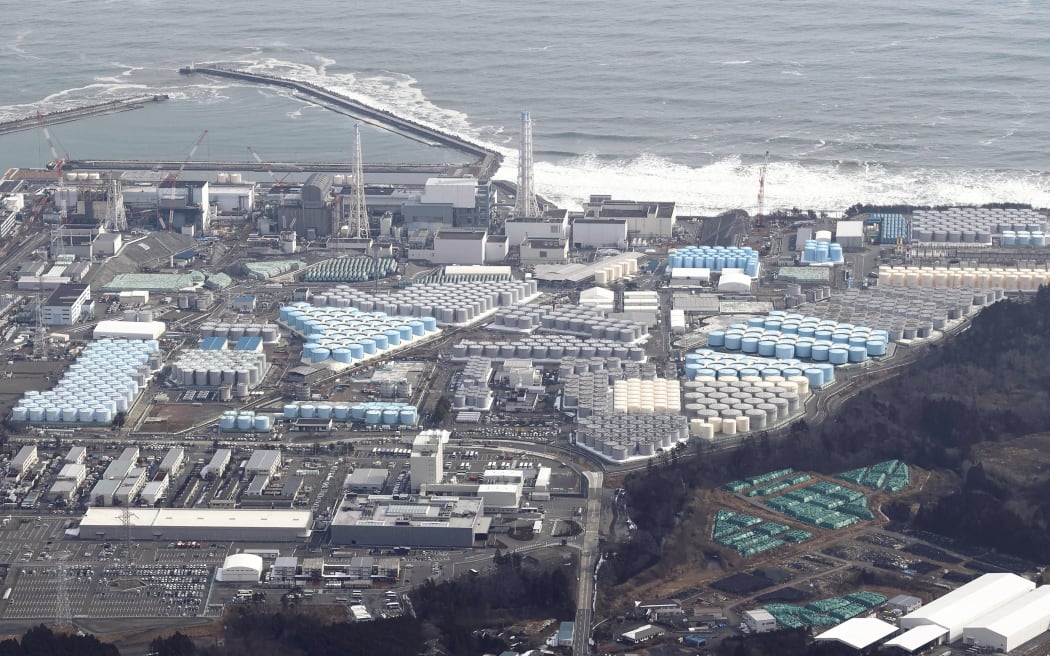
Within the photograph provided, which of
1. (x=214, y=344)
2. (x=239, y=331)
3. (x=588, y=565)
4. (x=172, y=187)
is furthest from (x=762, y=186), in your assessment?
(x=588, y=565)

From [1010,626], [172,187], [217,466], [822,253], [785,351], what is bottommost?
[1010,626]

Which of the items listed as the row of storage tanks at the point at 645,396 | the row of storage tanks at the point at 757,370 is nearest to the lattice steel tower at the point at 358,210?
the row of storage tanks at the point at 757,370

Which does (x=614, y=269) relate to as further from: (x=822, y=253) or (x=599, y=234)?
(x=822, y=253)

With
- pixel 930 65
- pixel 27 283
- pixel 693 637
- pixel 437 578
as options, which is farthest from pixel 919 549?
pixel 930 65

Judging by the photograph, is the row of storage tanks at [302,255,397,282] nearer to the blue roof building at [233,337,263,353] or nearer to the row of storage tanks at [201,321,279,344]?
the row of storage tanks at [201,321,279,344]

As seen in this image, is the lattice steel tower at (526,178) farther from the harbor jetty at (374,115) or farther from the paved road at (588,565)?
the paved road at (588,565)

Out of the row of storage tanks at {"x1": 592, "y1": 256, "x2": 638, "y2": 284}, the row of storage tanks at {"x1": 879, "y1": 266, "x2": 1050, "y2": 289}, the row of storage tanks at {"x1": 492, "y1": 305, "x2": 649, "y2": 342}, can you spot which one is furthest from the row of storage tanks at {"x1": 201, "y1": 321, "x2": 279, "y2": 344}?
the row of storage tanks at {"x1": 879, "y1": 266, "x2": 1050, "y2": 289}

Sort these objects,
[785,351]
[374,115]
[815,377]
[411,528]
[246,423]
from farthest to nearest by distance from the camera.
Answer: [374,115] → [785,351] → [815,377] → [246,423] → [411,528]
